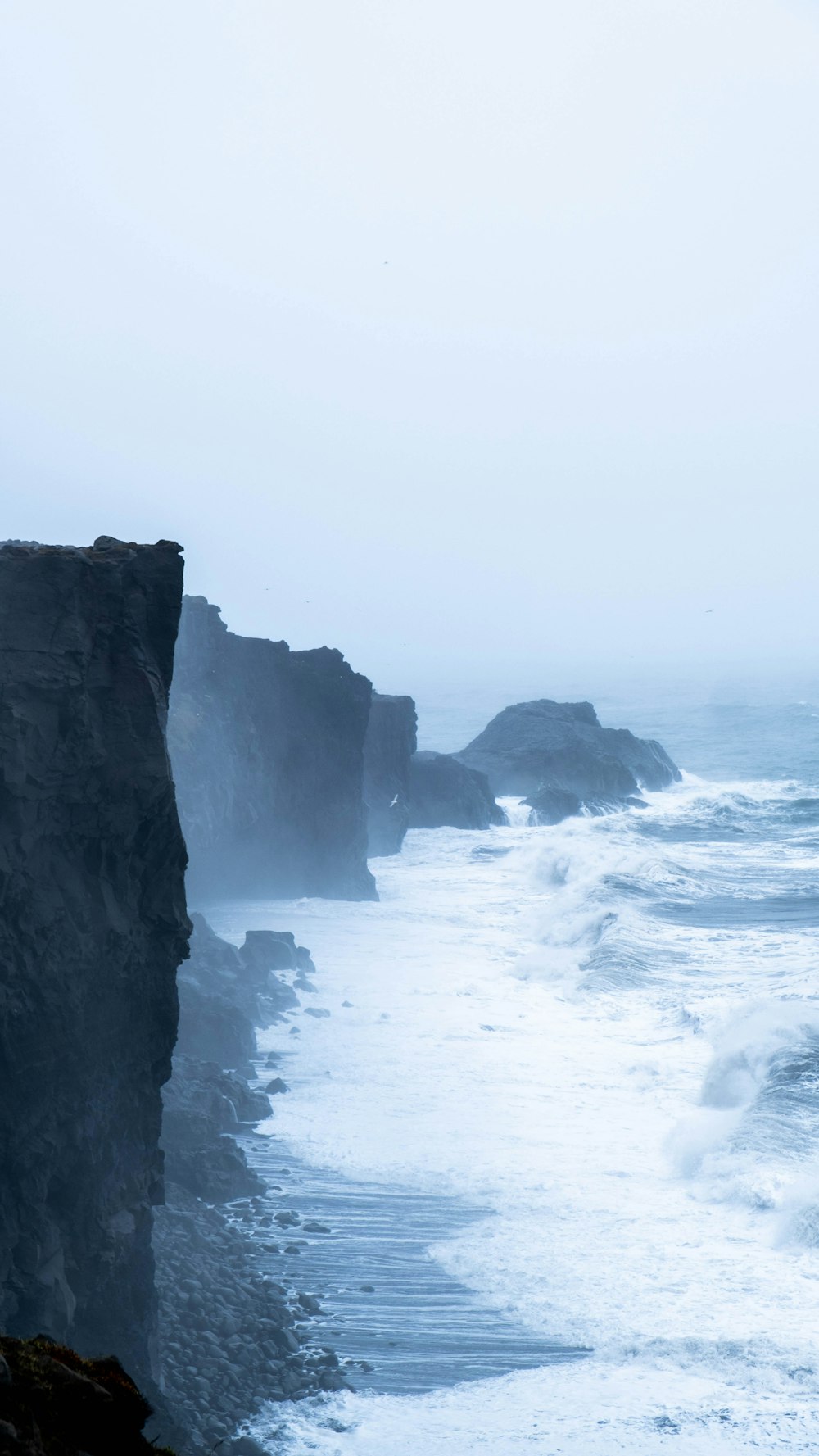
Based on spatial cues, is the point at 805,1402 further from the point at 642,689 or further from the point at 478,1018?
the point at 642,689

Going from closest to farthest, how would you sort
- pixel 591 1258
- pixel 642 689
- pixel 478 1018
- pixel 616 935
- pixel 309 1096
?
pixel 591 1258, pixel 309 1096, pixel 478 1018, pixel 616 935, pixel 642 689

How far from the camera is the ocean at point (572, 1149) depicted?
16031mm

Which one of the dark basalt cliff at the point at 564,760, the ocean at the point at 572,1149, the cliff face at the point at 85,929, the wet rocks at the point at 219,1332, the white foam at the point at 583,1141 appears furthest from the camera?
the dark basalt cliff at the point at 564,760

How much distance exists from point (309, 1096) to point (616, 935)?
1577cm

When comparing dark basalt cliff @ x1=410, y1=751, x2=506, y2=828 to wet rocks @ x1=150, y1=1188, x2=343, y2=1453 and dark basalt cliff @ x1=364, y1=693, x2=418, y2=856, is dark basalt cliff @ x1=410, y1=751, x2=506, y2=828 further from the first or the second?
wet rocks @ x1=150, y1=1188, x2=343, y2=1453

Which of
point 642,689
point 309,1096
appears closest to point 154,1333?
point 309,1096

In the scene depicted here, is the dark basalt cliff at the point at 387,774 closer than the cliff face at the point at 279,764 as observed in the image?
No

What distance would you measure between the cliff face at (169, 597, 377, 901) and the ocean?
201 centimetres

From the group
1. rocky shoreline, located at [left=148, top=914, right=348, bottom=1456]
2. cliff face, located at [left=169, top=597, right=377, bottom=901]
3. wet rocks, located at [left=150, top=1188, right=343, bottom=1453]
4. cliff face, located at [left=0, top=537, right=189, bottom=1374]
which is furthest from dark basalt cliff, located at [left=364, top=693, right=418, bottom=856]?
cliff face, located at [left=0, top=537, right=189, bottom=1374]

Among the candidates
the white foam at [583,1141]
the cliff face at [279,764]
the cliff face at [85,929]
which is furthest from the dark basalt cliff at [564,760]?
the cliff face at [85,929]

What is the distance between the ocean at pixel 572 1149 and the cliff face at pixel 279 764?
2008 millimetres

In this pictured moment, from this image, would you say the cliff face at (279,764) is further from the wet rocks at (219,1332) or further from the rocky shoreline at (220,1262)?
the wet rocks at (219,1332)

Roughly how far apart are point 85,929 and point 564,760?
192 ft

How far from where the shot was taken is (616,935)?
39.4 metres
